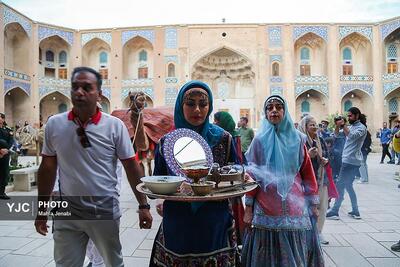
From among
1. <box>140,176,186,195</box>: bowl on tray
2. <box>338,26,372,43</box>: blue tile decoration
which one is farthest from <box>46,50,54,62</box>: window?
<box>140,176,186,195</box>: bowl on tray

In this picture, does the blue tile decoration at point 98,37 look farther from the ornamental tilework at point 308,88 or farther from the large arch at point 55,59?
the ornamental tilework at point 308,88

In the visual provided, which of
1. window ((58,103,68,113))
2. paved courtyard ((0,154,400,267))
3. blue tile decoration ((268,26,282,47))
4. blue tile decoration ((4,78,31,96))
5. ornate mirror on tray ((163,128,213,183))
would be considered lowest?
paved courtyard ((0,154,400,267))


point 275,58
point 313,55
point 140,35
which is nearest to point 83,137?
point 275,58

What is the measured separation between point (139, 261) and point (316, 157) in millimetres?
2214

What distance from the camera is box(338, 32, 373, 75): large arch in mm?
22500

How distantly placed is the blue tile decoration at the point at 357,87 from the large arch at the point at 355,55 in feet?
3.76

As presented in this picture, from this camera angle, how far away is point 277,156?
228cm

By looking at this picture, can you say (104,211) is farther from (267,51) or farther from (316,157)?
(267,51)

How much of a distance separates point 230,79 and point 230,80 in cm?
8

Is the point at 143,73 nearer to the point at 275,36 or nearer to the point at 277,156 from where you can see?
the point at 275,36

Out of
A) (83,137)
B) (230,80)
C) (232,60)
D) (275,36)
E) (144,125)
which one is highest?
(275,36)

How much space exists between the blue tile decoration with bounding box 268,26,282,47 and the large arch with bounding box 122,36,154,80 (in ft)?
29.4

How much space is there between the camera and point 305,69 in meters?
23.2

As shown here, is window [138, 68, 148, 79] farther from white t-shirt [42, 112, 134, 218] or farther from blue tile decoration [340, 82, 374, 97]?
white t-shirt [42, 112, 134, 218]
